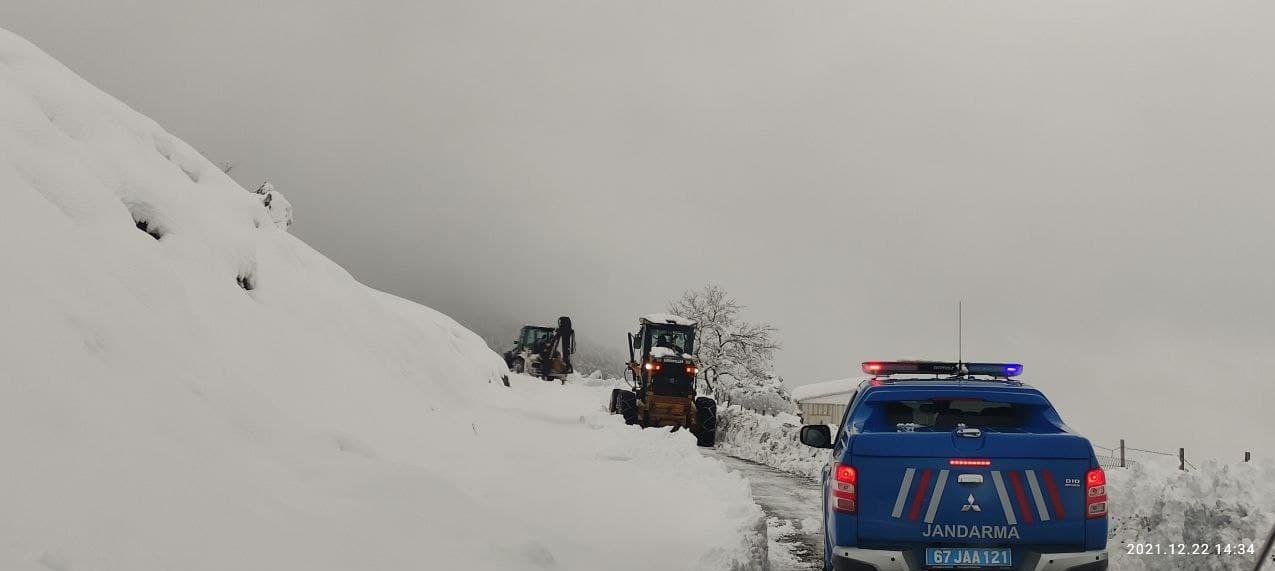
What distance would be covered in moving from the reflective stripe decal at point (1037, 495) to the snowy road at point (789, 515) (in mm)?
3680

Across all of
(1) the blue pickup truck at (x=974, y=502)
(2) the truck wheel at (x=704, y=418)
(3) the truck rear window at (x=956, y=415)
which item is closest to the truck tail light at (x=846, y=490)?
(1) the blue pickup truck at (x=974, y=502)

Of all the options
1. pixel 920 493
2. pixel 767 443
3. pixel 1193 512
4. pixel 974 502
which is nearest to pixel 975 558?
pixel 974 502

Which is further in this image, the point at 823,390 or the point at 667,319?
the point at 823,390

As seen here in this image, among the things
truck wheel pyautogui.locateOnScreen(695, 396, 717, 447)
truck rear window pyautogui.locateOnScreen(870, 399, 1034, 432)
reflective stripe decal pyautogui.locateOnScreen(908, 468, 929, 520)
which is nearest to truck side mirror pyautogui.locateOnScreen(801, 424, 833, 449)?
truck rear window pyautogui.locateOnScreen(870, 399, 1034, 432)

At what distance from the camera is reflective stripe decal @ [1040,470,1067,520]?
4.79 m

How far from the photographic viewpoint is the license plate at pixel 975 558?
4.77 m

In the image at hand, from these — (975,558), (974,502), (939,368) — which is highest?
(939,368)

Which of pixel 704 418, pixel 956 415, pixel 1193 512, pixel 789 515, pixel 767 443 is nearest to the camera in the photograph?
pixel 956 415

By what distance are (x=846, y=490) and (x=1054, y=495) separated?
1.18 metres

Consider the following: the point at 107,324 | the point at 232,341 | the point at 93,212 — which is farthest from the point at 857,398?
the point at 93,212

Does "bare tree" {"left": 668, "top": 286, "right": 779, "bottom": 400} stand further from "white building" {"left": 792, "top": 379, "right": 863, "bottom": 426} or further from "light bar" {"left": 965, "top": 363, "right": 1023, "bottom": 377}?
"light bar" {"left": 965, "top": 363, "right": 1023, "bottom": 377}

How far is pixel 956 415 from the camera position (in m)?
6.53

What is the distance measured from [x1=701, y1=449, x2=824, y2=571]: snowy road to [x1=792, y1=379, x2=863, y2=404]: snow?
3292 cm

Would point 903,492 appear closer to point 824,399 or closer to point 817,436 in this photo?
point 817,436
